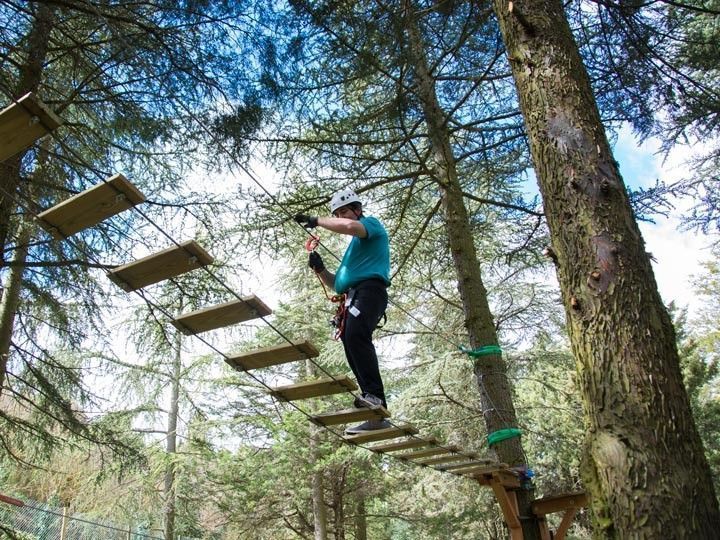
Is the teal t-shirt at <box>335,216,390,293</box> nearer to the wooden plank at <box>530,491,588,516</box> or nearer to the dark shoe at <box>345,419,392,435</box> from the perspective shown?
the dark shoe at <box>345,419,392,435</box>

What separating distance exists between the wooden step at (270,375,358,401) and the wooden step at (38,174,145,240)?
1.37 metres

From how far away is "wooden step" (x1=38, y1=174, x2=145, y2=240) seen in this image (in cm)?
207

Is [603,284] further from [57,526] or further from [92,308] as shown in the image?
[57,526]

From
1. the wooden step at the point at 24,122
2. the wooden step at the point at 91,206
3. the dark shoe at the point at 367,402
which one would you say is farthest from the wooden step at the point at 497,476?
the wooden step at the point at 24,122

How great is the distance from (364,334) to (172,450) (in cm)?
1022

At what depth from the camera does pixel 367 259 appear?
3252 millimetres

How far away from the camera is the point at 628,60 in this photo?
466 cm

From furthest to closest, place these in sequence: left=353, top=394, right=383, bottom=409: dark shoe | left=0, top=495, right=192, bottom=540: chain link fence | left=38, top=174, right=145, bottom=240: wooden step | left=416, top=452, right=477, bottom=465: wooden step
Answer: left=0, top=495, right=192, bottom=540: chain link fence < left=416, top=452, right=477, bottom=465: wooden step < left=353, top=394, right=383, bottom=409: dark shoe < left=38, top=174, right=145, bottom=240: wooden step

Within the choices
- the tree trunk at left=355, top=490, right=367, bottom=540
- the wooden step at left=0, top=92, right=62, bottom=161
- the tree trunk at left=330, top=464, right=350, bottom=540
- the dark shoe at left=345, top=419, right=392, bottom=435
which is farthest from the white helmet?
the tree trunk at left=355, top=490, right=367, bottom=540

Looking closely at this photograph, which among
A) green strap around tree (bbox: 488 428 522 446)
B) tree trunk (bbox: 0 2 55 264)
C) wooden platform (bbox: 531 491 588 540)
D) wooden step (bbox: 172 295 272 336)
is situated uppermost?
tree trunk (bbox: 0 2 55 264)

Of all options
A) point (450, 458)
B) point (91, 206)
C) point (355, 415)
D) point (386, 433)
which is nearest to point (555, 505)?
point (450, 458)

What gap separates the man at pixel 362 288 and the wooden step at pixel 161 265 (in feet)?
3.04

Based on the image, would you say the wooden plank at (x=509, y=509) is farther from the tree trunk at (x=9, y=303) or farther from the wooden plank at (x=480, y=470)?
the tree trunk at (x=9, y=303)

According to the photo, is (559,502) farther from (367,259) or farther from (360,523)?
(360,523)
